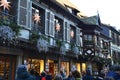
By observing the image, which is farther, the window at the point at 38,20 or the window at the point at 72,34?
the window at the point at 72,34

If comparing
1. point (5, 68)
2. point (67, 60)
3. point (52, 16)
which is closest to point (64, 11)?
point (52, 16)

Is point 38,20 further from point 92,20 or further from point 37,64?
point 92,20

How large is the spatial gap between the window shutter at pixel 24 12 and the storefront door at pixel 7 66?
2176 millimetres

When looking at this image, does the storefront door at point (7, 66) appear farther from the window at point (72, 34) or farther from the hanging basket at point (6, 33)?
the window at point (72, 34)

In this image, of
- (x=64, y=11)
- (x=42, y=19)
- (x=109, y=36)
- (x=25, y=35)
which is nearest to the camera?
(x=25, y=35)

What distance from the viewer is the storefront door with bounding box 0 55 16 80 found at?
16375mm

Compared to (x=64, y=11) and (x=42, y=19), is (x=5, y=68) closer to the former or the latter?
(x=42, y=19)

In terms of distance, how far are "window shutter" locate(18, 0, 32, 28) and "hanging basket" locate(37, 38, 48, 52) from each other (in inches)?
46.6

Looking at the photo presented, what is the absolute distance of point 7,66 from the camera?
55.1ft

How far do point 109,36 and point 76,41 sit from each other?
16190 mm

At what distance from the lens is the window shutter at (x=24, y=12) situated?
1769cm

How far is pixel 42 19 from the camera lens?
69.5 feet

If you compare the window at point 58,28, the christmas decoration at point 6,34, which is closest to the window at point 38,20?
the window at point 58,28

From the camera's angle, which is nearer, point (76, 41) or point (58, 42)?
point (58, 42)
